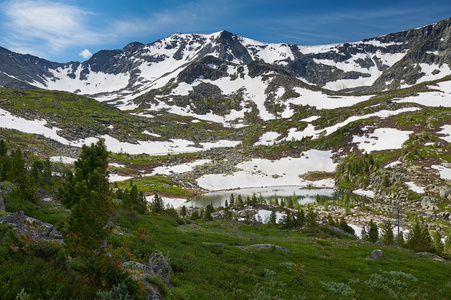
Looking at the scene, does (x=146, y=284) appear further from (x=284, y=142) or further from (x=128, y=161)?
(x=284, y=142)

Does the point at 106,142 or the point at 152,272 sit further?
the point at 106,142

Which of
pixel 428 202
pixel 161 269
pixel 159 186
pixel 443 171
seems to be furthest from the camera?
pixel 159 186

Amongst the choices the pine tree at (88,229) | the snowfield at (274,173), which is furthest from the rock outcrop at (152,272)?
the snowfield at (274,173)

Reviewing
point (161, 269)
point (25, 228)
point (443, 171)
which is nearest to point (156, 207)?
point (25, 228)

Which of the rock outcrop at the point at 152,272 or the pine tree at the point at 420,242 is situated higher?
the rock outcrop at the point at 152,272

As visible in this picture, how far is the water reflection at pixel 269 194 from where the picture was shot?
10004cm

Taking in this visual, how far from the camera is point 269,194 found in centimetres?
11444

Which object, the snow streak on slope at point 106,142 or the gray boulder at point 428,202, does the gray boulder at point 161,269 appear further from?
the snow streak on slope at point 106,142

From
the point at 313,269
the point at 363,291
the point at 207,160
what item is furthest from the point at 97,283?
the point at 207,160

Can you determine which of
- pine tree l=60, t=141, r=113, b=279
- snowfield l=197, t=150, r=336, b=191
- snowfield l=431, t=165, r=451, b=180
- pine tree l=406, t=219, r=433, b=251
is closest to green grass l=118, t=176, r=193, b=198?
snowfield l=197, t=150, r=336, b=191

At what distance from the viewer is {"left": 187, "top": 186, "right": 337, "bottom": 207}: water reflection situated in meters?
100

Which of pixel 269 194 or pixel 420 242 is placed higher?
pixel 420 242

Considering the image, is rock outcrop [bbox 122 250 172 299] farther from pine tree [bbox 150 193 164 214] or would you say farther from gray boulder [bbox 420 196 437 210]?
gray boulder [bbox 420 196 437 210]

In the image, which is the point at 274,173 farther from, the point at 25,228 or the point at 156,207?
the point at 25,228
